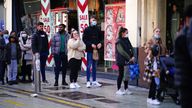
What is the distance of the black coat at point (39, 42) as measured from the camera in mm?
12988

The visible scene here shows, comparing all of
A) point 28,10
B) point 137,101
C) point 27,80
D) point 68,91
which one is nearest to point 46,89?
point 68,91

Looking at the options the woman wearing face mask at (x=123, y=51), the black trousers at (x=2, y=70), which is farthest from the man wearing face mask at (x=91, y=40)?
the black trousers at (x=2, y=70)

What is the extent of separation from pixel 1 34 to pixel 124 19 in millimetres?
4174

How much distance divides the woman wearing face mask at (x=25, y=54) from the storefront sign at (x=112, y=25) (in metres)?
2.74

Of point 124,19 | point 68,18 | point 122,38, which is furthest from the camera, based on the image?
point 68,18

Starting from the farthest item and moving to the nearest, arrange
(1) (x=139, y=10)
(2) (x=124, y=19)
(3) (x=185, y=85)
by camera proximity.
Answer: (2) (x=124, y=19) < (1) (x=139, y=10) < (3) (x=185, y=85)

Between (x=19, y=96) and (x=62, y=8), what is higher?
(x=62, y=8)

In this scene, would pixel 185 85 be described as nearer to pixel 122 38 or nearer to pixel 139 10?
pixel 122 38

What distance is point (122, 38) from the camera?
436 inches

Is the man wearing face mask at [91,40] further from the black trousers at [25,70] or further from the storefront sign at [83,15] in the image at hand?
the black trousers at [25,70]

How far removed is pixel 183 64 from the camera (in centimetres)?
381

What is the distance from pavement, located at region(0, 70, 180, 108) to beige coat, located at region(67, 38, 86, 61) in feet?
3.32

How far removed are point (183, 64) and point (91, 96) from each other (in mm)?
7364

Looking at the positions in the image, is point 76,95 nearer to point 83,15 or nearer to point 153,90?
point 153,90
